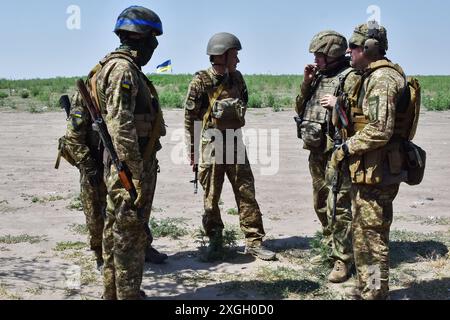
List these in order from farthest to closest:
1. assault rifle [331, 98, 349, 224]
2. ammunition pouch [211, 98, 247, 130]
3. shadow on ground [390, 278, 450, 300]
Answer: ammunition pouch [211, 98, 247, 130]
shadow on ground [390, 278, 450, 300]
assault rifle [331, 98, 349, 224]

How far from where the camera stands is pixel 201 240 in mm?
7047

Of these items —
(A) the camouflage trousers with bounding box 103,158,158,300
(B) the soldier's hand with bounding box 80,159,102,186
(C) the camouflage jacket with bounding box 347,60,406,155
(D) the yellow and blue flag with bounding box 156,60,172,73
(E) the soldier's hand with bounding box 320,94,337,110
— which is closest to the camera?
(C) the camouflage jacket with bounding box 347,60,406,155

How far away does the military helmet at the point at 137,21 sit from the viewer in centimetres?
454

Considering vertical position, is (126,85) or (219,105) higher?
→ (126,85)

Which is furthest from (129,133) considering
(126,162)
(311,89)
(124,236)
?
(311,89)

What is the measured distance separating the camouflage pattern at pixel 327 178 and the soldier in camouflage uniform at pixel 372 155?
58 centimetres

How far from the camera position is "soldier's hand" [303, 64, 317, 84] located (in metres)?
5.91

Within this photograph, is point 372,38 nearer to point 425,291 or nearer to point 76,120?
point 425,291

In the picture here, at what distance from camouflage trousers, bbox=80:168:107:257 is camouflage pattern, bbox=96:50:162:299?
103cm

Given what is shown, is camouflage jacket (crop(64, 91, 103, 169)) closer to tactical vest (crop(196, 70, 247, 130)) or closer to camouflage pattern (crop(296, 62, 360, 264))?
tactical vest (crop(196, 70, 247, 130))

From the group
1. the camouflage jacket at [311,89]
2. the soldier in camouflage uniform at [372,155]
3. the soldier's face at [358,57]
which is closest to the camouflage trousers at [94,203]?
the camouflage jacket at [311,89]

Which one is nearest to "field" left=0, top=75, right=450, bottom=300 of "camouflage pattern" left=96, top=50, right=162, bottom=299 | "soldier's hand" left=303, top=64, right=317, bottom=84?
"camouflage pattern" left=96, top=50, right=162, bottom=299

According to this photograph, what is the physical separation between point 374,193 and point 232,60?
237 centimetres
